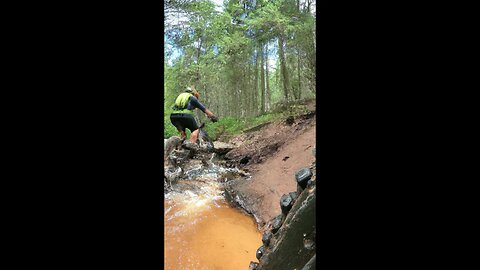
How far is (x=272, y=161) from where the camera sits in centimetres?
688

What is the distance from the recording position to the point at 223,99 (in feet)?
51.0

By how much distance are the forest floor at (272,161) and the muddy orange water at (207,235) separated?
41 cm

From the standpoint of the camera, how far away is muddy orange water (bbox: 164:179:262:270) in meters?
2.89

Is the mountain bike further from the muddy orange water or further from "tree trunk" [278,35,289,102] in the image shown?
"tree trunk" [278,35,289,102]

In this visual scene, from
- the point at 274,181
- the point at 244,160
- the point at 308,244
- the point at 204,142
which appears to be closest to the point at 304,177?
the point at 308,244

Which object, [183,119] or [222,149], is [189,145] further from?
[222,149]

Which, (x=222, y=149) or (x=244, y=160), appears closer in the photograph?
(x=244, y=160)

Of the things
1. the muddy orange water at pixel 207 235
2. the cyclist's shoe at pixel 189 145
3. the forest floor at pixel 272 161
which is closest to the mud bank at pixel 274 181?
the forest floor at pixel 272 161

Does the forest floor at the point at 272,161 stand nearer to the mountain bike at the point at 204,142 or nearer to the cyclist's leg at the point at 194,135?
the mountain bike at the point at 204,142

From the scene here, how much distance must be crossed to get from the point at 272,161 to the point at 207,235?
3695mm

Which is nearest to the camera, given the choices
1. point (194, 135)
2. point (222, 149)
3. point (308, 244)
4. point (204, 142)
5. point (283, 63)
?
point (308, 244)

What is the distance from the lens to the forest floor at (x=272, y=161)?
459 centimetres
